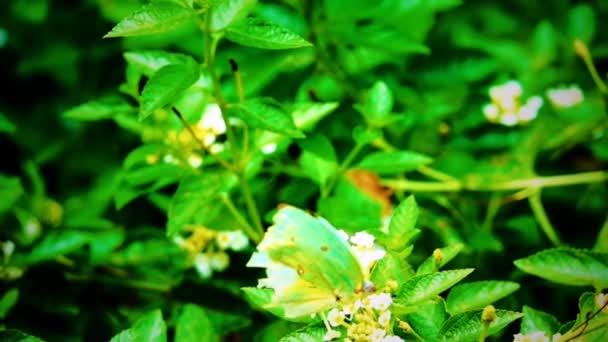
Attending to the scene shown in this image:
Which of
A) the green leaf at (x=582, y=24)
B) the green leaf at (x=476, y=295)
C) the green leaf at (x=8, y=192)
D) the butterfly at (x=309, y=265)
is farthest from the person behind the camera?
the green leaf at (x=582, y=24)

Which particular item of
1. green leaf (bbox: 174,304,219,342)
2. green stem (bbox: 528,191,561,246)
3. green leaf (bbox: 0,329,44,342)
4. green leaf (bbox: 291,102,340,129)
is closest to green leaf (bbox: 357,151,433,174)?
green leaf (bbox: 291,102,340,129)

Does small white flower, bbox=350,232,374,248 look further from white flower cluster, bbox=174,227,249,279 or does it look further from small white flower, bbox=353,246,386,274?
white flower cluster, bbox=174,227,249,279

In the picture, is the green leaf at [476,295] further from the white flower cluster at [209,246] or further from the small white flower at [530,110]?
the small white flower at [530,110]

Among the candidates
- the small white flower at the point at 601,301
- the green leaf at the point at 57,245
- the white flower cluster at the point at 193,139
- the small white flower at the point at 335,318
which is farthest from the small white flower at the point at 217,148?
the small white flower at the point at 601,301

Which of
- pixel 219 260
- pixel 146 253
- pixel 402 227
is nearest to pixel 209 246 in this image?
pixel 219 260

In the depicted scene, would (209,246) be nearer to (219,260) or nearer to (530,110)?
(219,260)
